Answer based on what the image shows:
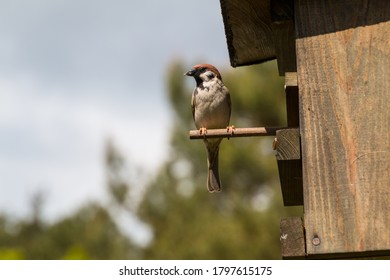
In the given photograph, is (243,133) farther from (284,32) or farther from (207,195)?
(207,195)

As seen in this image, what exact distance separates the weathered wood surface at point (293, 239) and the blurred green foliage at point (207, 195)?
1235 cm

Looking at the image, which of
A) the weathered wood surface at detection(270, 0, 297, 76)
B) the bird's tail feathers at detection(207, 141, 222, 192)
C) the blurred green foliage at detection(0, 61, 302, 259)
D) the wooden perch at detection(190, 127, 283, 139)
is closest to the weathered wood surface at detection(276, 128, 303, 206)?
the wooden perch at detection(190, 127, 283, 139)

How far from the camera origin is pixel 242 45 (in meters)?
4.80

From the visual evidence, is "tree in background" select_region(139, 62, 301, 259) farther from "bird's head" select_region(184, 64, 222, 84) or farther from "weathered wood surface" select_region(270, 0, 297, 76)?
"weathered wood surface" select_region(270, 0, 297, 76)

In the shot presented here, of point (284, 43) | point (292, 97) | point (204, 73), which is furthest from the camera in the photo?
point (204, 73)

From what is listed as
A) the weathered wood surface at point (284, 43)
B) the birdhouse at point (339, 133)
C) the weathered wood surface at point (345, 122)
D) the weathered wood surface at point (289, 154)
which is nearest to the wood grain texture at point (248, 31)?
the weathered wood surface at point (284, 43)

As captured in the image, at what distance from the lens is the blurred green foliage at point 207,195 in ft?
57.2

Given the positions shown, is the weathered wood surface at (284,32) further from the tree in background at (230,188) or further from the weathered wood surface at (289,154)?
the tree in background at (230,188)

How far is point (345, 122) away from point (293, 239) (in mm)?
513

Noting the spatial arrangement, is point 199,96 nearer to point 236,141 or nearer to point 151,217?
point 236,141

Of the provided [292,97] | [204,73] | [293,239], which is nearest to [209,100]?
[204,73]

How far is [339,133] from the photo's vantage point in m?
3.48

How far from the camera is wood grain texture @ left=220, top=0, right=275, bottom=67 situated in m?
4.38
